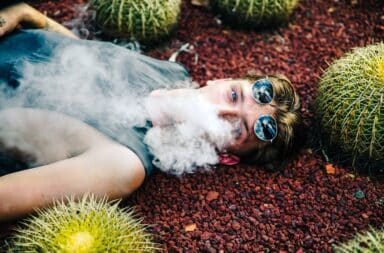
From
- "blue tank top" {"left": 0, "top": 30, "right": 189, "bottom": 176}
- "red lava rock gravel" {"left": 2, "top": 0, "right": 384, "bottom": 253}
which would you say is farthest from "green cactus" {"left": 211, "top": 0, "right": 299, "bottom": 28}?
"blue tank top" {"left": 0, "top": 30, "right": 189, "bottom": 176}

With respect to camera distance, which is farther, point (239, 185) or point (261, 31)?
point (261, 31)

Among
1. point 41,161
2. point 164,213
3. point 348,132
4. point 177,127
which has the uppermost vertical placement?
point 348,132

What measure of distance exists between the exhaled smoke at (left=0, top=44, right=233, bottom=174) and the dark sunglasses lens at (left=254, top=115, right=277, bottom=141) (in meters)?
0.20

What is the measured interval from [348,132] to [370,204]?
1.64 feet

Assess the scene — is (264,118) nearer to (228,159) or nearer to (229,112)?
(229,112)

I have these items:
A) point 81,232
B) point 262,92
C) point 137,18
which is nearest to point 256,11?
point 137,18

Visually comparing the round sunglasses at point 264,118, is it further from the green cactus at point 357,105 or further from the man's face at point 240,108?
the green cactus at point 357,105

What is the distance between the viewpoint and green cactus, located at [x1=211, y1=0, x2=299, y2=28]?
4367mm

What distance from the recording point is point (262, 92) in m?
3.43

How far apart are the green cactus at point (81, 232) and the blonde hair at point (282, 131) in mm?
1228

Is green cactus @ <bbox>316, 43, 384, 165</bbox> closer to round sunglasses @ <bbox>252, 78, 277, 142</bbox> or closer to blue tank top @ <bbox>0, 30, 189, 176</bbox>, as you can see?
round sunglasses @ <bbox>252, 78, 277, 142</bbox>

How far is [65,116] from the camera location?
10.2ft

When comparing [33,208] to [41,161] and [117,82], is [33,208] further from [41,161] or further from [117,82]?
[117,82]

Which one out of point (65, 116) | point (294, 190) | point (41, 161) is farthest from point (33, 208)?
point (294, 190)
